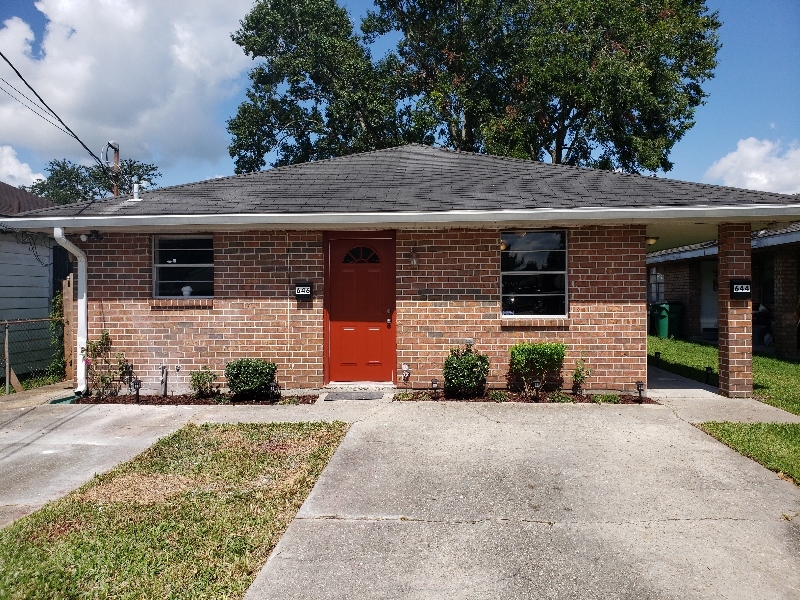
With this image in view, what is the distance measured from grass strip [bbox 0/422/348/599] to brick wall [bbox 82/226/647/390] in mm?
2868

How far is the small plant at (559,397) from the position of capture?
802 cm

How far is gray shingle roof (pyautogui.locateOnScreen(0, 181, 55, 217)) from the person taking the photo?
13.2m

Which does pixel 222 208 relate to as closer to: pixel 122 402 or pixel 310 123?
pixel 122 402

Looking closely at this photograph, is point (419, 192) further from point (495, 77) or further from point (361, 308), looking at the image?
point (495, 77)

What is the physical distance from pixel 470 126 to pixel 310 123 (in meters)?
7.40

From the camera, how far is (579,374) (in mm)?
8242

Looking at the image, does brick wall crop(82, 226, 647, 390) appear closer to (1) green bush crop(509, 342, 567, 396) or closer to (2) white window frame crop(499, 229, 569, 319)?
Answer: (2) white window frame crop(499, 229, 569, 319)

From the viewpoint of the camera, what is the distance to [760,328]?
16109mm

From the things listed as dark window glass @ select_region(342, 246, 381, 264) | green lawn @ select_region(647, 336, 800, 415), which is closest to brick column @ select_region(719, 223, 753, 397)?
green lawn @ select_region(647, 336, 800, 415)

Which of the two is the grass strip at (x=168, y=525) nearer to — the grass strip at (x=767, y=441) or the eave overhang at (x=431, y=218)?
the eave overhang at (x=431, y=218)

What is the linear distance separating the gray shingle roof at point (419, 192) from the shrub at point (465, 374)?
7.16ft

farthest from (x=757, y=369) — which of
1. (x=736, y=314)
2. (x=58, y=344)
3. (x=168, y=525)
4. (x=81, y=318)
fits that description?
(x=58, y=344)

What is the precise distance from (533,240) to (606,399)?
2.61 metres

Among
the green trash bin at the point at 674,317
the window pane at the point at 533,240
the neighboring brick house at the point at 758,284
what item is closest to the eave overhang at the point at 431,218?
the window pane at the point at 533,240
